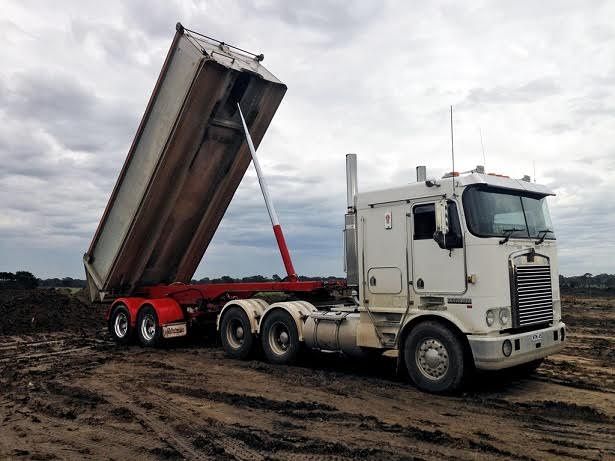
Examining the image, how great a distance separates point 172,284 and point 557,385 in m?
7.82

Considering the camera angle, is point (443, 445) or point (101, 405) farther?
point (101, 405)

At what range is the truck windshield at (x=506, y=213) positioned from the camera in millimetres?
7070

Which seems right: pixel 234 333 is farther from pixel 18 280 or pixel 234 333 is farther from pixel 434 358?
pixel 18 280

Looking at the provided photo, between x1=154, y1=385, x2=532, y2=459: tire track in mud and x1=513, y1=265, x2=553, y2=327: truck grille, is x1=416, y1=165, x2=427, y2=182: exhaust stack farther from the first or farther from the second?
x1=154, y1=385, x2=532, y2=459: tire track in mud

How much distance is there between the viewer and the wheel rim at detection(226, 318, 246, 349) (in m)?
10.1

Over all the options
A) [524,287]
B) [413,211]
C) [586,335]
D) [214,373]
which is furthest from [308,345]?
[586,335]

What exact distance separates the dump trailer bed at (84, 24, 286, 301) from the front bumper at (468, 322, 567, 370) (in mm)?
5993

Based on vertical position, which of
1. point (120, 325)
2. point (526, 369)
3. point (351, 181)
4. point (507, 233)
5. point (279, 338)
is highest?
point (351, 181)

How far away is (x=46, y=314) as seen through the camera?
1681 centimetres

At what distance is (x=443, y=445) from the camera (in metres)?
5.25

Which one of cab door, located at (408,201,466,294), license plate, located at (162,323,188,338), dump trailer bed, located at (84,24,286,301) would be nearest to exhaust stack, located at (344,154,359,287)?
cab door, located at (408,201,466,294)

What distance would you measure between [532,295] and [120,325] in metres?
9.04

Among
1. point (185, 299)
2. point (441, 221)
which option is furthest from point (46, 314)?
point (441, 221)

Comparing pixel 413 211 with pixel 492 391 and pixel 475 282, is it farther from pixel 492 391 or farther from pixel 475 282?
pixel 492 391
